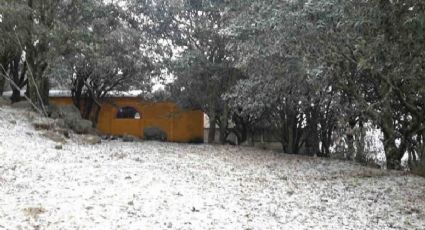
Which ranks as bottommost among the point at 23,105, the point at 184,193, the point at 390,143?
the point at 184,193

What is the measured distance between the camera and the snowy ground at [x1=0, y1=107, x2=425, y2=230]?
6.82 metres

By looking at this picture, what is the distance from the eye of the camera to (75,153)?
1286 cm

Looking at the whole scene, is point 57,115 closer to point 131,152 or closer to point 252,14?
point 131,152

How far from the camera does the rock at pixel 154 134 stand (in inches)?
939

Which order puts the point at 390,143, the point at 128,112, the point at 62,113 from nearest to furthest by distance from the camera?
the point at 390,143, the point at 62,113, the point at 128,112

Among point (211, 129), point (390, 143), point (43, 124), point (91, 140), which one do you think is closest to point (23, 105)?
point (43, 124)

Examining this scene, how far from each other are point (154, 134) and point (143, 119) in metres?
2.36

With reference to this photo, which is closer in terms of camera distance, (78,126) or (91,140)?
(91,140)

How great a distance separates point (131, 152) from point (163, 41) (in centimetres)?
794

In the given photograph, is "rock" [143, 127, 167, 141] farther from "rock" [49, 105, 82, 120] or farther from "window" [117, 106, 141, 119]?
"rock" [49, 105, 82, 120]

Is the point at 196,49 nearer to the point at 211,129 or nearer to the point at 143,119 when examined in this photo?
the point at 211,129

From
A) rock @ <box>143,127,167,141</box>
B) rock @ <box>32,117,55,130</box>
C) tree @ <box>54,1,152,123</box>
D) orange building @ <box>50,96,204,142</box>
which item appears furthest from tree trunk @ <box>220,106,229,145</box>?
rock @ <box>32,117,55,130</box>

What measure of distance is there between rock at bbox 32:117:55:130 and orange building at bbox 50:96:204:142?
27.2ft

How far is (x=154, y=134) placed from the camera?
2395 centimetres
